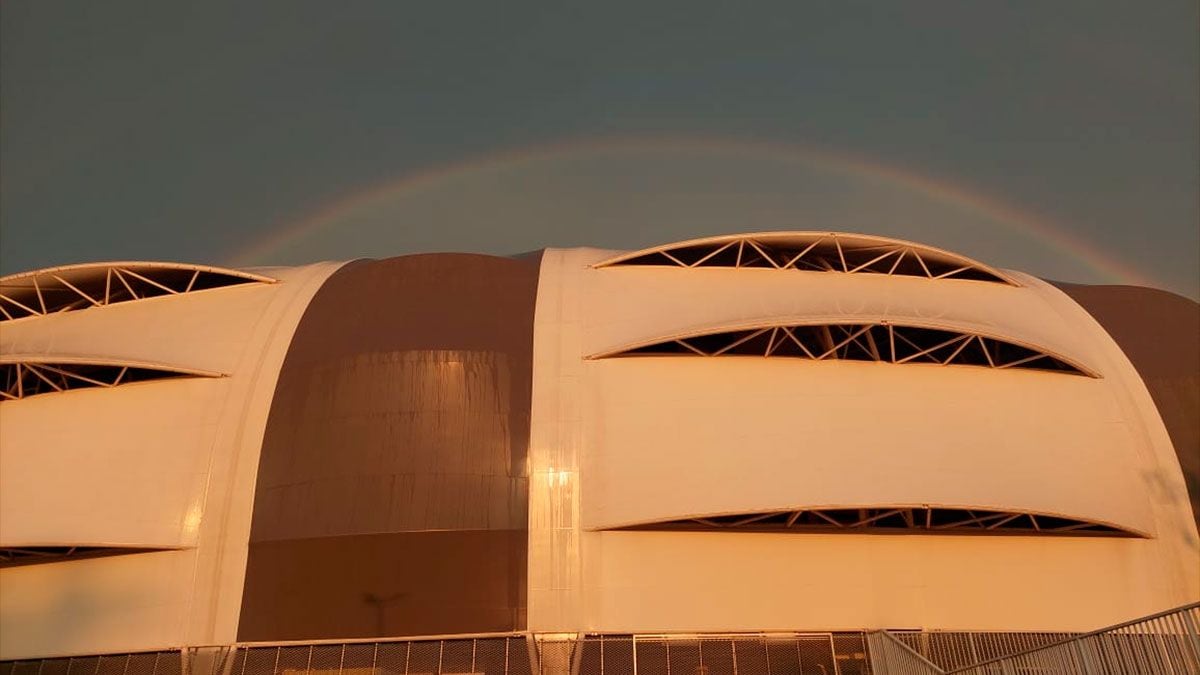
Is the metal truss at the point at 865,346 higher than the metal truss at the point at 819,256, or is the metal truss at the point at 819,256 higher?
the metal truss at the point at 819,256

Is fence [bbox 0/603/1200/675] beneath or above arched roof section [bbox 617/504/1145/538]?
beneath

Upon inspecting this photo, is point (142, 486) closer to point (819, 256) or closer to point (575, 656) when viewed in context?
point (575, 656)

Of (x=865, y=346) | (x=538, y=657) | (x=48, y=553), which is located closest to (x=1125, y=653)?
(x=538, y=657)

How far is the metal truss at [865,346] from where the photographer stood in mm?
26250

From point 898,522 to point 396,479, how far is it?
1519cm

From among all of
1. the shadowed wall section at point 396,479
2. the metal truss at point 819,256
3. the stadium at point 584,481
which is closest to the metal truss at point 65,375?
the stadium at point 584,481

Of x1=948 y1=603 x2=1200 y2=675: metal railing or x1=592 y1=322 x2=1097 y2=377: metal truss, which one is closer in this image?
x1=948 y1=603 x2=1200 y2=675: metal railing

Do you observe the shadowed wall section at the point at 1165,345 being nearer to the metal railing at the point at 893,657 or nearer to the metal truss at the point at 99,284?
the metal railing at the point at 893,657

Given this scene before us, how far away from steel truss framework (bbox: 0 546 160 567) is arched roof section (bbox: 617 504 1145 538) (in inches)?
597

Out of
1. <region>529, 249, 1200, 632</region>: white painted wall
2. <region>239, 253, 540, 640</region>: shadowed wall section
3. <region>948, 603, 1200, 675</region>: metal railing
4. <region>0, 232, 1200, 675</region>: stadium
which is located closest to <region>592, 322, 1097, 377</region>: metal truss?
<region>0, 232, 1200, 675</region>: stadium

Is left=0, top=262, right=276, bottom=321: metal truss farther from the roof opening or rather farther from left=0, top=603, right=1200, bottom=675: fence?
left=0, top=603, right=1200, bottom=675: fence

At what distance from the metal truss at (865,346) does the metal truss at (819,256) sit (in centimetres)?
339

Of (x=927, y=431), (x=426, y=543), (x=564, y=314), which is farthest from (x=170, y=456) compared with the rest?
(x=927, y=431)

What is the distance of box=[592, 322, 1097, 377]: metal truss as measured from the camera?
26.2 metres
